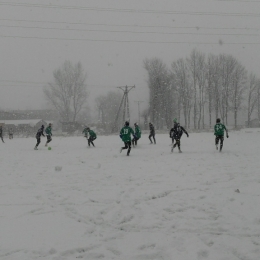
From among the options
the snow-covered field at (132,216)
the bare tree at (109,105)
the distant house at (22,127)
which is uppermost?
the bare tree at (109,105)

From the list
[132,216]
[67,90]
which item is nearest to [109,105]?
[67,90]

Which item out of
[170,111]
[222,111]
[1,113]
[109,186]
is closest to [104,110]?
[1,113]

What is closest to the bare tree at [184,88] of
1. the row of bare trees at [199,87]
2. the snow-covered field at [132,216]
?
the row of bare trees at [199,87]

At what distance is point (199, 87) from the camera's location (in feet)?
185

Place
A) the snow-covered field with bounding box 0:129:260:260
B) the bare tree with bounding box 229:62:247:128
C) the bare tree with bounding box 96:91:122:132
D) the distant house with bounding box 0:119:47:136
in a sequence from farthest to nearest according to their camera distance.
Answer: the bare tree with bounding box 96:91:122:132
the bare tree with bounding box 229:62:247:128
the distant house with bounding box 0:119:47:136
the snow-covered field with bounding box 0:129:260:260

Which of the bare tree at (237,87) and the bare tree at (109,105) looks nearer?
the bare tree at (237,87)

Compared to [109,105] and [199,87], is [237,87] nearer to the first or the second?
[199,87]

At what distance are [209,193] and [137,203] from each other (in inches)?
71.2

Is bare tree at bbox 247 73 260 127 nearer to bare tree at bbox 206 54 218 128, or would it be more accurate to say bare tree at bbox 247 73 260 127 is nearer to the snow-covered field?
bare tree at bbox 206 54 218 128

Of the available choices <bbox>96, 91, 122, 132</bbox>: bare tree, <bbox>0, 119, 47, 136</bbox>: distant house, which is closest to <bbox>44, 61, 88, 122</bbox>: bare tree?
<bbox>0, 119, 47, 136</bbox>: distant house

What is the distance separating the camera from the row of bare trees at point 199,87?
55.8m

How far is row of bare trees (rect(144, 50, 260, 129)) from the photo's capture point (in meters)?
55.8

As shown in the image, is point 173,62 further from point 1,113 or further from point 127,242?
point 127,242

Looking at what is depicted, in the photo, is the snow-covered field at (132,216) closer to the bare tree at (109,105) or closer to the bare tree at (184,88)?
the bare tree at (184,88)
